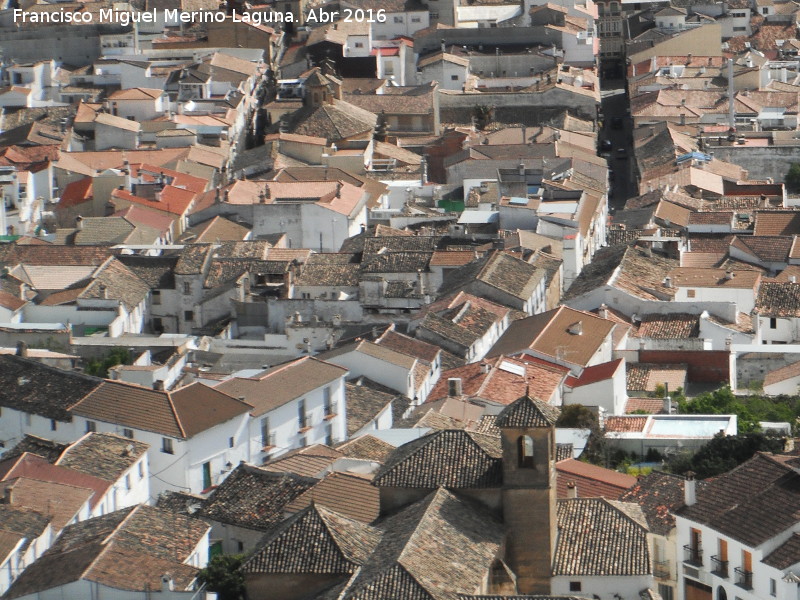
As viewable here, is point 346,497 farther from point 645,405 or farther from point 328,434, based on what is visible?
point 645,405

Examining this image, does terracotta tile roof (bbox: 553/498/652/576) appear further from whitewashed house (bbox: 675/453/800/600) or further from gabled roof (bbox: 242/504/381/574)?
gabled roof (bbox: 242/504/381/574)

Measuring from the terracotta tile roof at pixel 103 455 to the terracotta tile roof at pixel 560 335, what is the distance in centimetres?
1298

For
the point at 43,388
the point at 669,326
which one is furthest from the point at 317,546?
the point at 669,326

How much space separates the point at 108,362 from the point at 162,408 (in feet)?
30.9

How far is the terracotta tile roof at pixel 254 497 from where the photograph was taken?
44156 mm

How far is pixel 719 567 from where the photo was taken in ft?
125

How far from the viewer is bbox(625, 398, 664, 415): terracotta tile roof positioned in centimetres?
5444

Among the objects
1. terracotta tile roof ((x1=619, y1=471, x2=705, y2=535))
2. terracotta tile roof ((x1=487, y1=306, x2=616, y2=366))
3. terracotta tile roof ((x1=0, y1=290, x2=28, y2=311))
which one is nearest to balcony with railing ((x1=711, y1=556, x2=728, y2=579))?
terracotta tile roof ((x1=619, y1=471, x2=705, y2=535))

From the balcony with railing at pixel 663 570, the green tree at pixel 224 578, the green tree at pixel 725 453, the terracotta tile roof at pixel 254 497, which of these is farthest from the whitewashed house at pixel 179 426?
the balcony with railing at pixel 663 570

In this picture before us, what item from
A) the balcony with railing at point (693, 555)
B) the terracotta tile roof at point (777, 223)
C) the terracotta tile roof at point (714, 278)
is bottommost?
the terracotta tile roof at point (777, 223)

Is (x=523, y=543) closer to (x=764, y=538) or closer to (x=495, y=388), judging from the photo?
(x=764, y=538)

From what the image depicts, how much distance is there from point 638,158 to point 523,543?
1984 inches

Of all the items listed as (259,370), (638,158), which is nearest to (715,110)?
(638,158)

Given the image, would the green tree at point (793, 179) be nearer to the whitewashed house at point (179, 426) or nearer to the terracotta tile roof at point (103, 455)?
the whitewashed house at point (179, 426)
